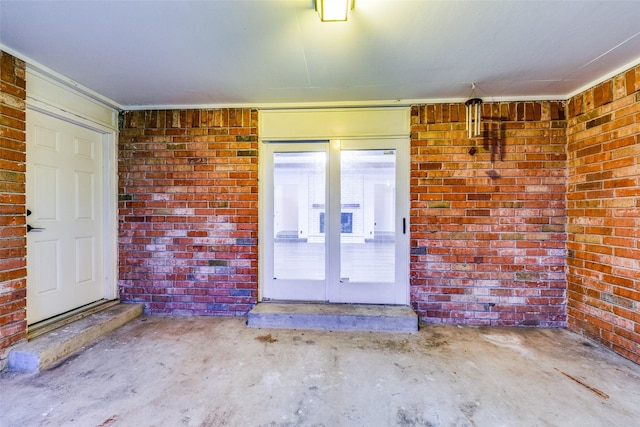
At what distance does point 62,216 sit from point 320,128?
291 cm

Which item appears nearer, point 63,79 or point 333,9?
point 333,9

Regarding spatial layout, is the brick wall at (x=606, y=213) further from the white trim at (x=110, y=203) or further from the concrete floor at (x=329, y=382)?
the white trim at (x=110, y=203)

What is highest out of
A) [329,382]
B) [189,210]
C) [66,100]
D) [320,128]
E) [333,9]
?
[333,9]

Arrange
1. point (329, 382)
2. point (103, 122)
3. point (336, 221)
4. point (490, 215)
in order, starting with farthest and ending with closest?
point (336, 221) < point (103, 122) < point (490, 215) < point (329, 382)

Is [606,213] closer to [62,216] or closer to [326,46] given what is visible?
[326,46]

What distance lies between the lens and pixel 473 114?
10.2 ft

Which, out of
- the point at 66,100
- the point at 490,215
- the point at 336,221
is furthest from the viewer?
the point at 336,221

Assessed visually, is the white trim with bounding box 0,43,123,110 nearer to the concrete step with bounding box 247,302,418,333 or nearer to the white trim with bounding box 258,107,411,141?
the white trim with bounding box 258,107,411,141

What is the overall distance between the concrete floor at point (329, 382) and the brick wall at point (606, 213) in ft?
0.97

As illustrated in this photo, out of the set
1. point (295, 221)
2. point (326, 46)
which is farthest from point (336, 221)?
point (326, 46)

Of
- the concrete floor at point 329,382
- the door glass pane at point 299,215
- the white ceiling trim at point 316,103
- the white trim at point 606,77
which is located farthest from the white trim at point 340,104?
the concrete floor at point 329,382

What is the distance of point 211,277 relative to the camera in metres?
3.42

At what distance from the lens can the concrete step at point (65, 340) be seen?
225 cm

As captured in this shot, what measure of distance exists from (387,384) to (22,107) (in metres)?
3.76
